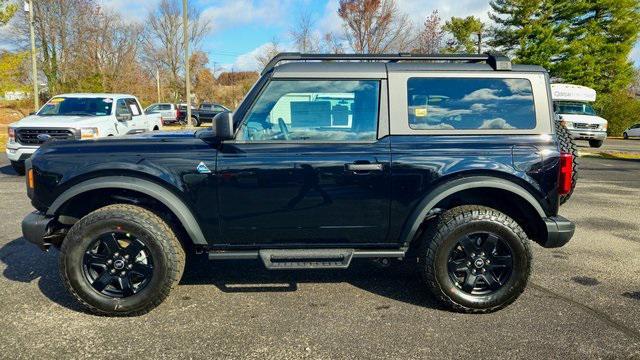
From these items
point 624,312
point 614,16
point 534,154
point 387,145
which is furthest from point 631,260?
point 614,16

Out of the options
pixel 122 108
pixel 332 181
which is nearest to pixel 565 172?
pixel 332 181

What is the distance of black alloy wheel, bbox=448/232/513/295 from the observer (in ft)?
11.1

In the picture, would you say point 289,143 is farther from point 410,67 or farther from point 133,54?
point 133,54

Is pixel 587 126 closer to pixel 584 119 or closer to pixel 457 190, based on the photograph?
pixel 584 119

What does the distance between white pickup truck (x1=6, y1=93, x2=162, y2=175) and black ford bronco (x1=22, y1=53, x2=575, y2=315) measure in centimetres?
503

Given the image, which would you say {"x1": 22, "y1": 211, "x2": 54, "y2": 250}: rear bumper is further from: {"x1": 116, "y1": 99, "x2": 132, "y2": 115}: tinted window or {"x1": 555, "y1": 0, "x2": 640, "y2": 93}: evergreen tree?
{"x1": 555, "y1": 0, "x2": 640, "y2": 93}: evergreen tree

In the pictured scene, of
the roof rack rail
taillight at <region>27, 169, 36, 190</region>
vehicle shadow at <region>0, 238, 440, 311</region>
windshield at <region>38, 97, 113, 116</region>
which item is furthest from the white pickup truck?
the roof rack rail

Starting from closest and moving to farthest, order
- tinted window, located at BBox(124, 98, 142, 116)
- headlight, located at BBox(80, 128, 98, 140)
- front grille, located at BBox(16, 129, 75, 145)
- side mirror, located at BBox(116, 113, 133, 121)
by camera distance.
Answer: front grille, located at BBox(16, 129, 75, 145) → headlight, located at BBox(80, 128, 98, 140) → side mirror, located at BBox(116, 113, 133, 121) → tinted window, located at BBox(124, 98, 142, 116)

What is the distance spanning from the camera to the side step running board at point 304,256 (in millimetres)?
3303

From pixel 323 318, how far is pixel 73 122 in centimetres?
775

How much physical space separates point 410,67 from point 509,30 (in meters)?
36.4

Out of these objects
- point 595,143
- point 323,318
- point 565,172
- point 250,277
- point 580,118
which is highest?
point 580,118

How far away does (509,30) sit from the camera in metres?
34.8

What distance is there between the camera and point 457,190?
3.29 metres
